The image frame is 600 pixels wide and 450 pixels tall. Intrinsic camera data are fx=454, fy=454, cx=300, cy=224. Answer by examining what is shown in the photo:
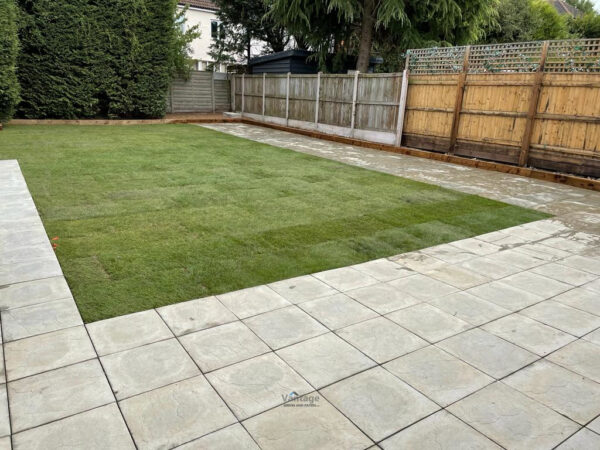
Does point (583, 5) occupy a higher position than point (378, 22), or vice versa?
point (583, 5)

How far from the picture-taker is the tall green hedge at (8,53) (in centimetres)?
1066

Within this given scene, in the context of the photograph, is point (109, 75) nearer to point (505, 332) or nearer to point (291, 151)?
point (291, 151)

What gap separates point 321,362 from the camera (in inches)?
90.7

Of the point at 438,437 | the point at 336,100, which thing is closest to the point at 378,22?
the point at 336,100

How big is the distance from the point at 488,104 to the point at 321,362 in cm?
732

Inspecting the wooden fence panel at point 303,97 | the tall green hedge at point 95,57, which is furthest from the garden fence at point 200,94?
the wooden fence panel at point 303,97

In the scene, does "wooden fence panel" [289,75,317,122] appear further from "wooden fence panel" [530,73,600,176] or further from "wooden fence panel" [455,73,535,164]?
"wooden fence panel" [530,73,600,176]

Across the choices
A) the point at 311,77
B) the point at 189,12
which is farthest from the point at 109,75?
the point at 189,12

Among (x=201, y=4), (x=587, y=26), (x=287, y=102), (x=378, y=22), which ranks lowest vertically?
(x=287, y=102)

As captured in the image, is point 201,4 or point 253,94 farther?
point 201,4

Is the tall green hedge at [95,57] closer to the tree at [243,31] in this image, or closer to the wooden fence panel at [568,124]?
the tree at [243,31]

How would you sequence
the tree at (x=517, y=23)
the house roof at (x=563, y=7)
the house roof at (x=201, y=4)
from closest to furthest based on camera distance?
the tree at (x=517, y=23), the house roof at (x=201, y=4), the house roof at (x=563, y=7)

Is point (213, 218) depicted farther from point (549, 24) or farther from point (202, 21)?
point (549, 24)

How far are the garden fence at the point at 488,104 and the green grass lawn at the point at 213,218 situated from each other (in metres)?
2.37
